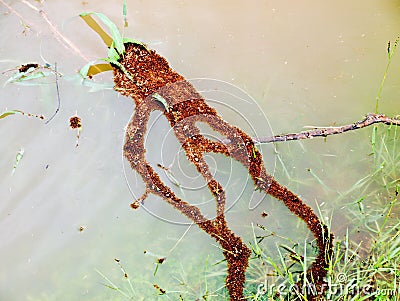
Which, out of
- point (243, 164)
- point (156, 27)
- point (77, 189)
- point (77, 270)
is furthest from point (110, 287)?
point (156, 27)

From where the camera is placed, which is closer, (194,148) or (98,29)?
(194,148)

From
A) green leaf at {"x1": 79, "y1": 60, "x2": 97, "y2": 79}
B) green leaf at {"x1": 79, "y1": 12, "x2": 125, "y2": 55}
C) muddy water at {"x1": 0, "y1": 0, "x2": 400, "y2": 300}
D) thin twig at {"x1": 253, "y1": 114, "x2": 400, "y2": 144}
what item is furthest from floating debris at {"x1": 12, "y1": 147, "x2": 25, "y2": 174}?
thin twig at {"x1": 253, "y1": 114, "x2": 400, "y2": 144}

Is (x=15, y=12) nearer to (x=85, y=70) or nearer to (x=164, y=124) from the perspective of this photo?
(x=85, y=70)

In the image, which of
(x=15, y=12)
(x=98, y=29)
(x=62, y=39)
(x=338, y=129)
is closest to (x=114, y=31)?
(x=98, y=29)

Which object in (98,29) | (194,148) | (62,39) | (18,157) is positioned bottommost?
(18,157)

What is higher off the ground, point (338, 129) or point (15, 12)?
point (338, 129)

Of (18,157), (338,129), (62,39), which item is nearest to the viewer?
(338,129)

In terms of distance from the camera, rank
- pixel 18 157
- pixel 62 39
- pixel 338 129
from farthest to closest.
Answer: pixel 62 39 → pixel 18 157 → pixel 338 129
